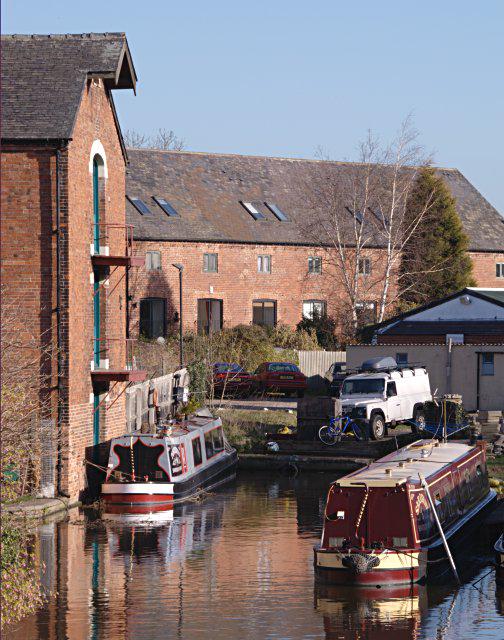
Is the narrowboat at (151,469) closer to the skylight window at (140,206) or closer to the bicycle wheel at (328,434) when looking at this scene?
the bicycle wheel at (328,434)

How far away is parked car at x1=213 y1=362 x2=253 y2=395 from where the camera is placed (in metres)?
50.8

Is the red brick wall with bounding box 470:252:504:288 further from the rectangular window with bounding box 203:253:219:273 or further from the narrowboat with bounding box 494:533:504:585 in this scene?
the narrowboat with bounding box 494:533:504:585

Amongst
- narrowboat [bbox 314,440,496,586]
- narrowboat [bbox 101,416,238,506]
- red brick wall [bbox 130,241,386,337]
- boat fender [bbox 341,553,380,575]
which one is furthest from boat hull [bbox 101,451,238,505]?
red brick wall [bbox 130,241,386,337]

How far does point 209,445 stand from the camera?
34812 mm

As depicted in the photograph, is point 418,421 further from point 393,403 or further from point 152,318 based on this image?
point 152,318

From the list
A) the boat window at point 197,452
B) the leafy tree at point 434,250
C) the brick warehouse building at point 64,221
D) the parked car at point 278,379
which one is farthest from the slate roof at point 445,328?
the brick warehouse building at point 64,221

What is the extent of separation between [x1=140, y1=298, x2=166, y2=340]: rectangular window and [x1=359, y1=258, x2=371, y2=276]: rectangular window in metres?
11.1

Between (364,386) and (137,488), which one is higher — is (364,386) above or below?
above

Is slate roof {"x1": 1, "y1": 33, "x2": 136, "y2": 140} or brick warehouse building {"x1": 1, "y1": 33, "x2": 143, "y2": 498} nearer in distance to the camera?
brick warehouse building {"x1": 1, "y1": 33, "x2": 143, "y2": 498}

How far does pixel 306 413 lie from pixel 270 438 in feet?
5.22

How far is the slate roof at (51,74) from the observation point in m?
29.0

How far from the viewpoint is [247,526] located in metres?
29.1

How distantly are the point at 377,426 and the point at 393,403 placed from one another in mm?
1217

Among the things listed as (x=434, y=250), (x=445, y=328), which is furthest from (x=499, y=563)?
(x=434, y=250)
